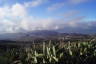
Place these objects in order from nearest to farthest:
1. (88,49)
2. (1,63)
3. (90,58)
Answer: (1,63), (90,58), (88,49)

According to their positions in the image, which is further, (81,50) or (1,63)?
(81,50)

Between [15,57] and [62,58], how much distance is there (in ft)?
16.6

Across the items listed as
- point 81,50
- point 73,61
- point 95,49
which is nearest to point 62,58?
point 73,61

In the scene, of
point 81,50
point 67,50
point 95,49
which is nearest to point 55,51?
point 67,50

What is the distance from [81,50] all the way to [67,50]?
1.49 meters

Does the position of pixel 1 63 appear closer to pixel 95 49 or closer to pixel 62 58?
pixel 62 58

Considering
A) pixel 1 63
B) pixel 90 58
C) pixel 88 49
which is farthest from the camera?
pixel 88 49

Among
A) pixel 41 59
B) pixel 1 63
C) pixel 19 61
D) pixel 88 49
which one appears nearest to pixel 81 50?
pixel 88 49

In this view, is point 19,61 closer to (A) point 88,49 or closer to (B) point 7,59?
(B) point 7,59

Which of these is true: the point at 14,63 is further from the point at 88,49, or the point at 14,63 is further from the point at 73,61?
the point at 88,49

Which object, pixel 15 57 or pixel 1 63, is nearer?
pixel 1 63

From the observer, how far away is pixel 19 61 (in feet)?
72.9

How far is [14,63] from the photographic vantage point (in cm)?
2167

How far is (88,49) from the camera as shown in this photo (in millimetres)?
25078
